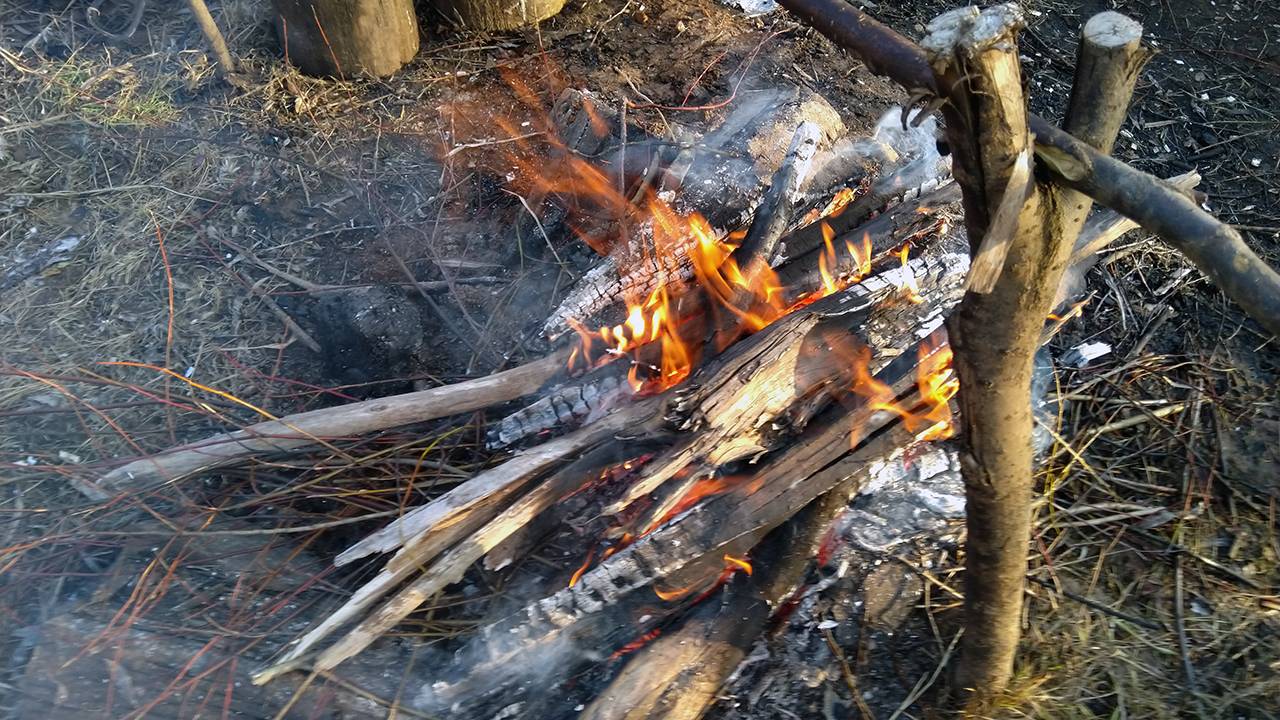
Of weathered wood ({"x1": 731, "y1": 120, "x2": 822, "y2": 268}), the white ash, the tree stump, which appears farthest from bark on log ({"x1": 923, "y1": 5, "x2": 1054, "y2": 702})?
the tree stump

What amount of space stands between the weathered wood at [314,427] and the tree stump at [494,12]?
271cm

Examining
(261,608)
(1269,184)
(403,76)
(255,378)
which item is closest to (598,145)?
A: (403,76)

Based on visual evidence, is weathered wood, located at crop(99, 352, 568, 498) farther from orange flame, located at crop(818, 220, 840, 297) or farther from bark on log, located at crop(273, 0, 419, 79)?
bark on log, located at crop(273, 0, 419, 79)

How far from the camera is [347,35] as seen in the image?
452 cm

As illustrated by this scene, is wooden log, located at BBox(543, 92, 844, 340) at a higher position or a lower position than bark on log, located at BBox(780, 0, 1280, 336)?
lower

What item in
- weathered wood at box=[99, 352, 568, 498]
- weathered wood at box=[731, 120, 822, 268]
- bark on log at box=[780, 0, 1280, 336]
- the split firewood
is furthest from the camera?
weathered wood at box=[731, 120, 822, 268]

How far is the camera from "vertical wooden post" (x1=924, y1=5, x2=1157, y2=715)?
1.48 meters

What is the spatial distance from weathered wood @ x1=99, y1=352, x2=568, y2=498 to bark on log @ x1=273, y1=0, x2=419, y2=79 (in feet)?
7.88

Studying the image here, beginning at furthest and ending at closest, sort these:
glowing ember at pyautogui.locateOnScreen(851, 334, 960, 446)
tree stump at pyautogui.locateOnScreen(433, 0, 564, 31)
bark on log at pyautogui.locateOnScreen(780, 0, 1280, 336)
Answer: tree stump at pyautogui.locateOnScreen(433, 0, 564, 31) < glowing ember at pyautogui.locateOnScreen(851, 334, 960, 446) < bark on log at pyautogui.locateOnScreen(780, 0, 1280, 336)

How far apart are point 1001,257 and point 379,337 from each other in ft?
8.22

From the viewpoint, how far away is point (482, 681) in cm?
264

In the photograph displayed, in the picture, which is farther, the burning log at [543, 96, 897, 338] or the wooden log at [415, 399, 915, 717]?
the burning log at [543, 96, 897, 338]

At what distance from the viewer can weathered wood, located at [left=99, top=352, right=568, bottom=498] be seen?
2949 millimetres

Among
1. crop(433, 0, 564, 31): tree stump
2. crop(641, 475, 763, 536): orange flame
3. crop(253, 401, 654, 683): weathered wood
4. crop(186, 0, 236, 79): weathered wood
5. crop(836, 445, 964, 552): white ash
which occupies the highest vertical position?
crop(186, 0, 236, 79): weathered wood
